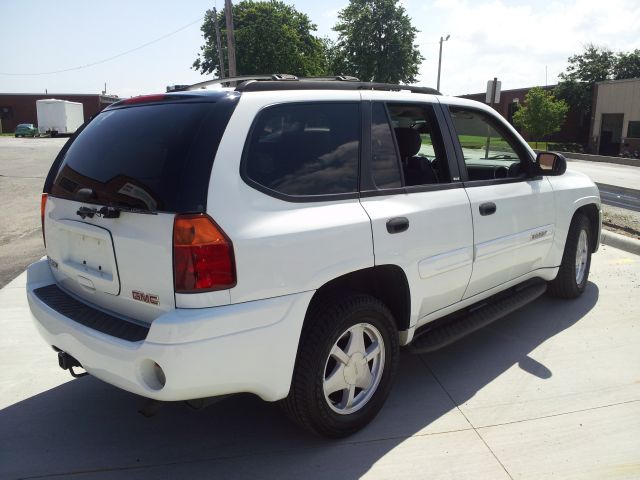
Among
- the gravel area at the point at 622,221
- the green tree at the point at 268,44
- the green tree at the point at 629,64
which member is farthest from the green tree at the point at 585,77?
the gravel area at the point at 622,221

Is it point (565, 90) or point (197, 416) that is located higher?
point (565, 90)

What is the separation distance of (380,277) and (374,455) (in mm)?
953

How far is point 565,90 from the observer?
41.7 m

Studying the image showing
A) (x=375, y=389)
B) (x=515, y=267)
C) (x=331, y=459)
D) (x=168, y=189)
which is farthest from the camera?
(x=515, y=267)

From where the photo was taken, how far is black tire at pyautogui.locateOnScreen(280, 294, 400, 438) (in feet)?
8.53

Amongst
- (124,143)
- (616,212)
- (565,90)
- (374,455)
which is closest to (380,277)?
(374,455)

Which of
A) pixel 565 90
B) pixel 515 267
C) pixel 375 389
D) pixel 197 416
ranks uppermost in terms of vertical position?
pixel 565 90

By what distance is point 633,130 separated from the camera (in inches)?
1345

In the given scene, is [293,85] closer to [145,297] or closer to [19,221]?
[145,297]

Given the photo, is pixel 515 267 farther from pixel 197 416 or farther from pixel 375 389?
pixel 197 416

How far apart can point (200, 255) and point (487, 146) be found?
3.23m

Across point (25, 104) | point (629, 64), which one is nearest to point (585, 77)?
point (629, 64)

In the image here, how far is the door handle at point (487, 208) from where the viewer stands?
352 cm

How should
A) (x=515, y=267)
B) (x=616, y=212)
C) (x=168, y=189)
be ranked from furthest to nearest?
(x=616, y=212), (x=515, y=267), (x=168, y=189)
